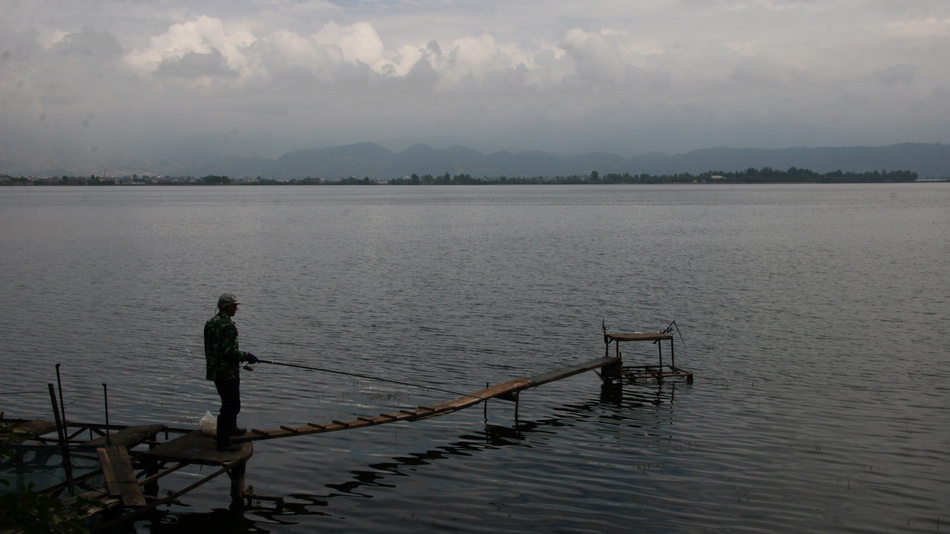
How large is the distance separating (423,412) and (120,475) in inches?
239

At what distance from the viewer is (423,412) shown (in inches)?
595

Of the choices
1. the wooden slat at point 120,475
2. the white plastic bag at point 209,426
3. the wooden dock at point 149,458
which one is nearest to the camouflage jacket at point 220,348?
the white plastic bag at point 209,426

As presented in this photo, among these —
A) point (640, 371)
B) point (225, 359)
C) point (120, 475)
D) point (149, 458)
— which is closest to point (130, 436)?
point (149, 458)

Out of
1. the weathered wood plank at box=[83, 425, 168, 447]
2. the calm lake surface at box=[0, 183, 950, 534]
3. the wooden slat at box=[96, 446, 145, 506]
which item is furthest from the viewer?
the calm lake surface at box=[0, 183, 950, 534]

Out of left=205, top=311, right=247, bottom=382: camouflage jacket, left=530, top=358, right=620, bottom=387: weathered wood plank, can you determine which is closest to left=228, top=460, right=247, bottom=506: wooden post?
left=205, top=311, right=247, bottom=382: camouflage jacket

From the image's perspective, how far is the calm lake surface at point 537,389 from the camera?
12656 mm

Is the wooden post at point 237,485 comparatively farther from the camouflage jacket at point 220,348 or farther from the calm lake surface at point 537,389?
the camouflage jacket at point 220,348

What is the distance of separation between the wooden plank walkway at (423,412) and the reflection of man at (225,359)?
46cm

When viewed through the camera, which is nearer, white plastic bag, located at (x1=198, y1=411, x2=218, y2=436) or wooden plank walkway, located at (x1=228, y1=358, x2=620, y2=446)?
white plastic bag, located at (x1=198, y1=411, x2=218, y2=436)

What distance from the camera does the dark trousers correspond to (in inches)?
478

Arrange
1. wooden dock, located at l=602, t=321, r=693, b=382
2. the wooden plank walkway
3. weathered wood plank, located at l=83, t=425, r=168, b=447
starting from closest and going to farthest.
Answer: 1. weathered wood plank, located at l=83, t=425, r=168, b=447
2. the wooden plank walkway
3. wooden dock, located at l=602, t=321, r=693, b=382

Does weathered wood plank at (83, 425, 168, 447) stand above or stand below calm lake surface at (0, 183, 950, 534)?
above

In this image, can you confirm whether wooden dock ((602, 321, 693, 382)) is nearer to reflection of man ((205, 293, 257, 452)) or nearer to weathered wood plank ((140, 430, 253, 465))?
weathered wood plank ((140, 430, 253, 465))

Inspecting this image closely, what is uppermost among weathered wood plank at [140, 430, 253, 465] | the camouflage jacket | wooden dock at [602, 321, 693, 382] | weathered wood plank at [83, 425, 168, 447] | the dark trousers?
the camouflage jacket
